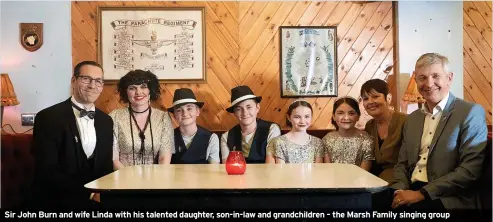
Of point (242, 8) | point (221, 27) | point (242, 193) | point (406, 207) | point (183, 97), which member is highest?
point (242, 8)

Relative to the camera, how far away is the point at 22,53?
212 cm

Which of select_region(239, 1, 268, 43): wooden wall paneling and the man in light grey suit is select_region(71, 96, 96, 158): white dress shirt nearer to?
select_region(239, 1, 268, 43): wooden wall paneling

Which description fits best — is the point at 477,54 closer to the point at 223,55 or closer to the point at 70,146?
A: the point at 223,55

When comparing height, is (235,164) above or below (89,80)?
below

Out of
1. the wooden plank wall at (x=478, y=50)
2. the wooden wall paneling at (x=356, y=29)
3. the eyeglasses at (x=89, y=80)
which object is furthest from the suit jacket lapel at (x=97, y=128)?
the wooden plank wall at (x=478, y=50)

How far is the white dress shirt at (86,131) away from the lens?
2.09 m

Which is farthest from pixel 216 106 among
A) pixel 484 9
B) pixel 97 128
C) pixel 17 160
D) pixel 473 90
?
pixel 484 9

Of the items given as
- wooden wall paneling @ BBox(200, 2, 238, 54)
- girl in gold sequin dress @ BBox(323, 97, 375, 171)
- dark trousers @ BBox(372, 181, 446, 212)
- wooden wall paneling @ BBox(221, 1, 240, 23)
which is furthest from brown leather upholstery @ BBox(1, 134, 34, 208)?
dark trousers @ BBox(372, 181, 446, 212)

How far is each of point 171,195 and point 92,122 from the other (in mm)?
912

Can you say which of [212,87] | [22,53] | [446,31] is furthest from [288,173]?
[22,53]

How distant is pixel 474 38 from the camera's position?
226 cm

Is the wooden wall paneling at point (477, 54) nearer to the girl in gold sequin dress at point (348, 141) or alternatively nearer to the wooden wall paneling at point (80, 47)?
the girl in gold sequin dress at point (348, 141)

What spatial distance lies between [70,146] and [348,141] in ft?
4.26

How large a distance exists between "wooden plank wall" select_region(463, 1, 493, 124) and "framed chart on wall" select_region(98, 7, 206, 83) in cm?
132
